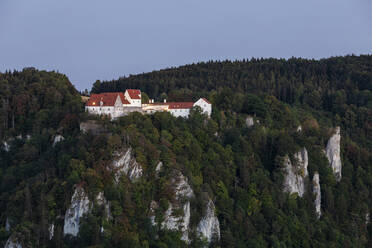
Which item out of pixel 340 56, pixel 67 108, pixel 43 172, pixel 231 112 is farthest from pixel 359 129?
pixel 43 172

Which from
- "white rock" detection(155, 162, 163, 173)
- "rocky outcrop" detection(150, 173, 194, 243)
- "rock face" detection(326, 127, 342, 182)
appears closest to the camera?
"rocky outcrop" detection(150, 173, 194, 243)

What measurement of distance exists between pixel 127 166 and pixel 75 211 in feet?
25.4

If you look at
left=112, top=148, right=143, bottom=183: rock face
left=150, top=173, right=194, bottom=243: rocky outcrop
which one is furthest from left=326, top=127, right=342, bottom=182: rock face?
left=112, top=148, right=143, bottom=183: rock face

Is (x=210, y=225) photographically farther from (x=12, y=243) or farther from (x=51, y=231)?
(x=12, y=243)

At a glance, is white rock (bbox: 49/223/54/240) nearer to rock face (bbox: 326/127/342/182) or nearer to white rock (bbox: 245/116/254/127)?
white rock (bbox: 245/116/254/127)

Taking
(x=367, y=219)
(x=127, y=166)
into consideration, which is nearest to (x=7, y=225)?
(x=127, y=166)

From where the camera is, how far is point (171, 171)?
65.4 meters

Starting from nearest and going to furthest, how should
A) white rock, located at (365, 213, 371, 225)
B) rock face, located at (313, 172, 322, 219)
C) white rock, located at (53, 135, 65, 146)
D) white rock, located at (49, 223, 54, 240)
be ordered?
white rock, located at (49, 223, 54, 240) < white rock, located at (53, 135, 65, 146) < rock face, located at (313, 172, 322, 219) < white rock, located at (365, 213, 371, 225)

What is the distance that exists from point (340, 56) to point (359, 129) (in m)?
46.8

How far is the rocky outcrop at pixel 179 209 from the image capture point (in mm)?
62969

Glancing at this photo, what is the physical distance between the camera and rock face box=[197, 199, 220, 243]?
2618 inches

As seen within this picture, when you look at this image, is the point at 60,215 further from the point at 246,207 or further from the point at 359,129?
the point at 359,129

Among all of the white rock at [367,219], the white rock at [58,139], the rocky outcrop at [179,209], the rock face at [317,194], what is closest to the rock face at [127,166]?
the rocky outcrop at [179,209]

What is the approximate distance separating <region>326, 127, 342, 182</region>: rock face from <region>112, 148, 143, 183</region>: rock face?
36549 millimetres
